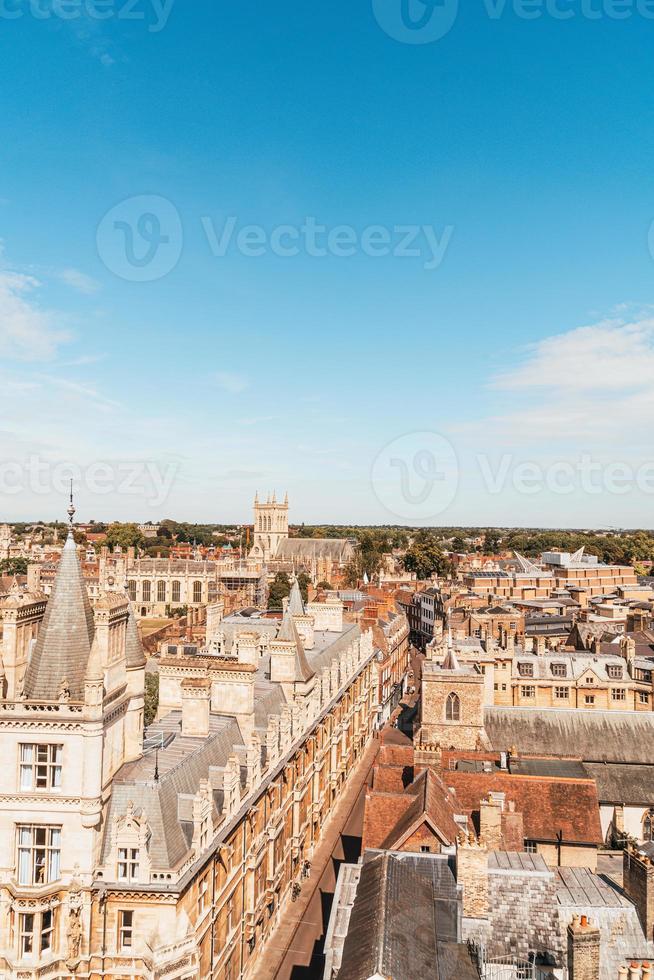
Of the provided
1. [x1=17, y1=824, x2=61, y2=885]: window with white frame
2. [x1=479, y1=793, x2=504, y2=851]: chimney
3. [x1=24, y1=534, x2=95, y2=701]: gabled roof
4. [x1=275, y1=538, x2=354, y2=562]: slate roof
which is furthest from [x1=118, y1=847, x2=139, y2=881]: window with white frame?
[x1=275, y1=538, x2=354, y2=562]: slate roof

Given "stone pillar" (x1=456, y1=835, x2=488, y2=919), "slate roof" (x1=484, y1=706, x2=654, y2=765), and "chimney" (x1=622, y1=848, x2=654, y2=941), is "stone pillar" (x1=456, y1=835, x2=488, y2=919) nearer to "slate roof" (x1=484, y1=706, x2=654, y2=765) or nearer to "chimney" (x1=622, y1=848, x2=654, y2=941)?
"chimney" (x1=622, y1=848, x2=654, y2=941)

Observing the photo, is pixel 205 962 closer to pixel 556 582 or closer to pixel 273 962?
pixel 273 962

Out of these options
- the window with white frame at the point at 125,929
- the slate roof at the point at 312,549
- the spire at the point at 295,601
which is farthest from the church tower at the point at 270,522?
the window with white frame at the point at 125,929

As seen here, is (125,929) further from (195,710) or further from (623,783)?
(623,783)

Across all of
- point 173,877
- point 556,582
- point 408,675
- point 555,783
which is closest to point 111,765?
point 173,877

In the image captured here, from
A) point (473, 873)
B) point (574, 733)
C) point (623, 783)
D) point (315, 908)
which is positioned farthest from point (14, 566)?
point (473, 873)
